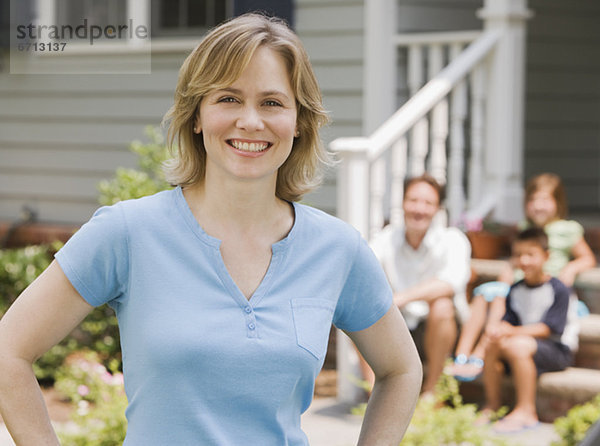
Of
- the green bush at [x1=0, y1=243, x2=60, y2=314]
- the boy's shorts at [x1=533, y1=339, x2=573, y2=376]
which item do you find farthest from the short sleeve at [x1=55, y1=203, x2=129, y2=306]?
the green bush at [x1=0, y1=243, x2=60, y2=314]

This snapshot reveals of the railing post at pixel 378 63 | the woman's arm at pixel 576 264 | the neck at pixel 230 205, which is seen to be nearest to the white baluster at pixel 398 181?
the railing post at pixel 378 63

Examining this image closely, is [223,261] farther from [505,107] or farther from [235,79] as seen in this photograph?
[505,107]

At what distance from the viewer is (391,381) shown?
6.79 ft

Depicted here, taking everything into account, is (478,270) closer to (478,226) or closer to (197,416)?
(478,226)

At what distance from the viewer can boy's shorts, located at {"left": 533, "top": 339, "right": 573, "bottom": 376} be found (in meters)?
4.94

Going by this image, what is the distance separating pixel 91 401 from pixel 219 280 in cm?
405

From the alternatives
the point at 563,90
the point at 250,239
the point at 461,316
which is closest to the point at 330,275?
the point at 250,239

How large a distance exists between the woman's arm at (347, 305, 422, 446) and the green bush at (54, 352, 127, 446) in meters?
2.46

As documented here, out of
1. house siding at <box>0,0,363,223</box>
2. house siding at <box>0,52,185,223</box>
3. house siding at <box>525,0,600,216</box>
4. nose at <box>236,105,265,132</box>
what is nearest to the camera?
nose at <box>236,105,265,132</box>

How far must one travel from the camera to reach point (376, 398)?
6.82ft

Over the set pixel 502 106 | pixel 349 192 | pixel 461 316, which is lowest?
pixel 461 316

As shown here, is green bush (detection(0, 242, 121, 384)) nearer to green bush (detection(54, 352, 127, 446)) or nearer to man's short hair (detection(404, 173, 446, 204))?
green bush (detection(54, 352, 127, 446))

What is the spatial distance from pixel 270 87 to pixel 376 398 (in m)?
0.70

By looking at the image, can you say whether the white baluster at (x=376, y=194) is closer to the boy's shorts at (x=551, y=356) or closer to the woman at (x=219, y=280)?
the boy's shorts at (x=551, y=356)
